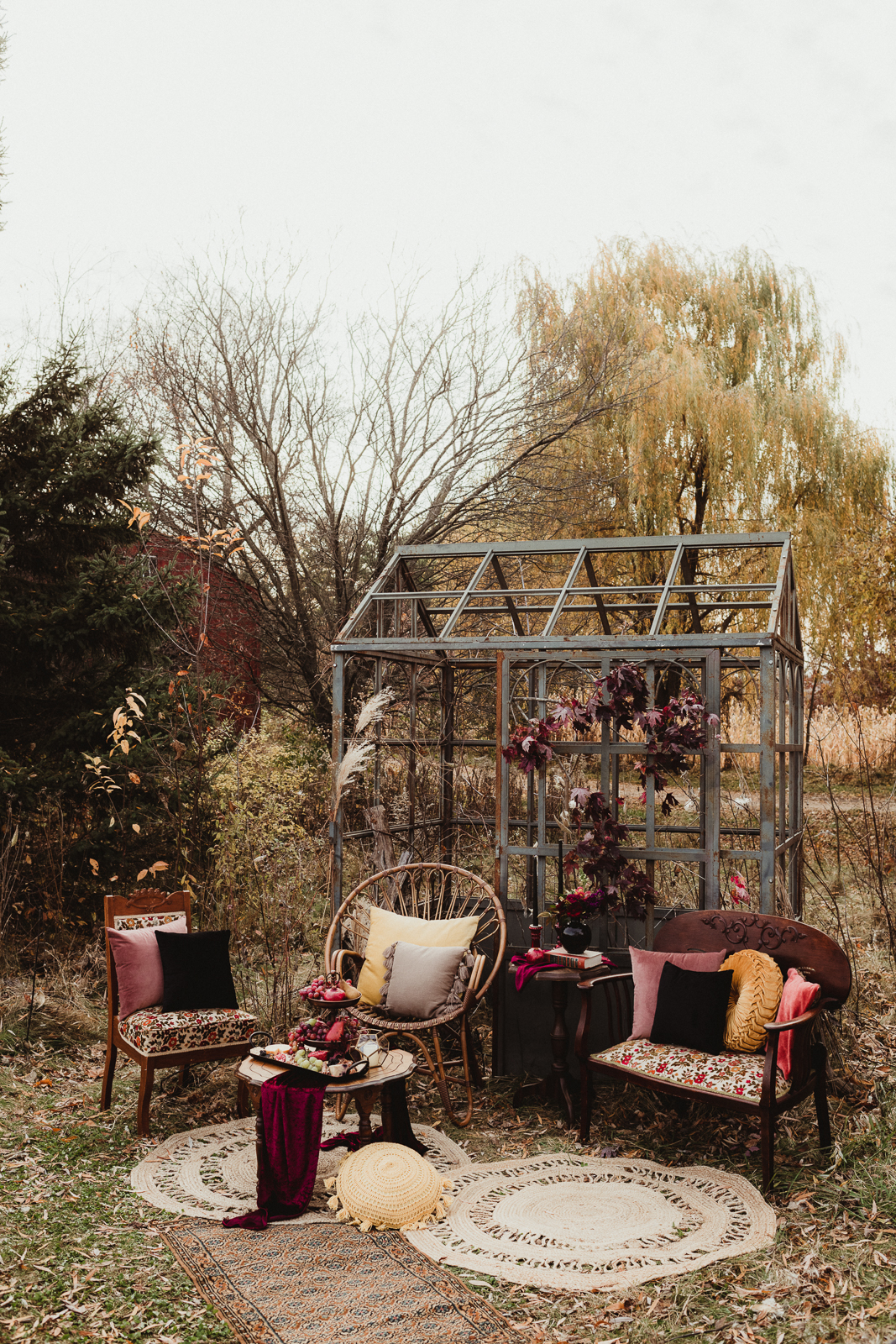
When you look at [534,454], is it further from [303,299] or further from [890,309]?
[890,309]

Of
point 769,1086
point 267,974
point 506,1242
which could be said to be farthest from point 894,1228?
point 267,974

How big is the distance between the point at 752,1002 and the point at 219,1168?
2205 mm

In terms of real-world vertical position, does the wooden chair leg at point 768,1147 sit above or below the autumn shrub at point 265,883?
below

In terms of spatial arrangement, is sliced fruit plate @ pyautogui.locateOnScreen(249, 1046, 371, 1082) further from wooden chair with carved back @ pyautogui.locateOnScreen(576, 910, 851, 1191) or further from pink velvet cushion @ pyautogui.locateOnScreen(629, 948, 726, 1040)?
pink velvet cushion @ pyautogui.locateOnScreen(629, 948, 726, 1040)

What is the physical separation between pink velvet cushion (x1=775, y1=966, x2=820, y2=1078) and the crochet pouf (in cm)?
138

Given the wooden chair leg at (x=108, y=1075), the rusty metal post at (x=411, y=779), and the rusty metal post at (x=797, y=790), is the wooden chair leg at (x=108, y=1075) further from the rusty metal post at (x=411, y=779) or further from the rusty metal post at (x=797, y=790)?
the rusty metal post at (x=797, y=790)

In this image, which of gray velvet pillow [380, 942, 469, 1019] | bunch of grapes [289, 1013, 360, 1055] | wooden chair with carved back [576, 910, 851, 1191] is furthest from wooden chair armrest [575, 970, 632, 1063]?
bunch of grapes [289, 1013, 360, 1055]

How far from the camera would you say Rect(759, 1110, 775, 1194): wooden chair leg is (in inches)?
142

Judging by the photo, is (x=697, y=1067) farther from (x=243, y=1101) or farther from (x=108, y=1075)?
(x=108, y=1075)

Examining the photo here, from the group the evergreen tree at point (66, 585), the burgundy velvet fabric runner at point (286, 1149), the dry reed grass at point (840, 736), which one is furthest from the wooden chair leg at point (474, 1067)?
the evergreen tree at point (66, 585)

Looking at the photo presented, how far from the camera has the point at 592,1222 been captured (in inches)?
136

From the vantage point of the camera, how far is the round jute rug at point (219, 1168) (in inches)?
141

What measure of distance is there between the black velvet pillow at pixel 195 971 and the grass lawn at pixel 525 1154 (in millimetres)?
511

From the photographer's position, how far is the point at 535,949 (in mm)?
4633
